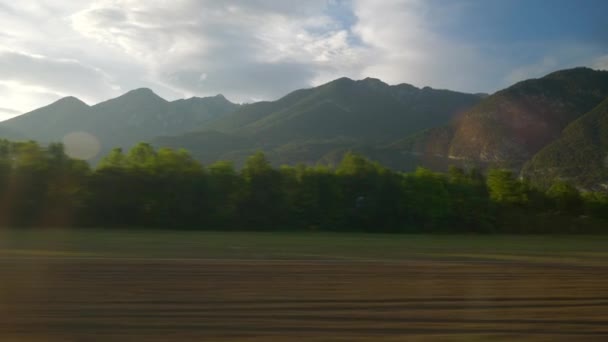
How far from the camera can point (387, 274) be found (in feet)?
37.7

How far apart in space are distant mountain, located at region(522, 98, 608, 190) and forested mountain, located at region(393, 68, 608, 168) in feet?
13.5

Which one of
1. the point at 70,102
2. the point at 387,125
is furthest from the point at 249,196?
the point at 70,102

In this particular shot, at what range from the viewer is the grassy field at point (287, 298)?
6.82m

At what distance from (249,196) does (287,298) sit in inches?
947

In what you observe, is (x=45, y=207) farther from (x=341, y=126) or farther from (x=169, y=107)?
(x=169, y=107)

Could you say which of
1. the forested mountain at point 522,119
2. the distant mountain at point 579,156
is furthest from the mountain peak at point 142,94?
the distant mountain at point 579,156

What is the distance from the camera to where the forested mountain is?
6577cm

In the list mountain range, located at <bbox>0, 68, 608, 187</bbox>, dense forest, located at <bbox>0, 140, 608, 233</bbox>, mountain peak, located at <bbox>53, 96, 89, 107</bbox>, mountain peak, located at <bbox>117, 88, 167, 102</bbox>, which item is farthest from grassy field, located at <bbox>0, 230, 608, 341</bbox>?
mountain peak, located at <bbox>117, 88, 167, 102</bbox>

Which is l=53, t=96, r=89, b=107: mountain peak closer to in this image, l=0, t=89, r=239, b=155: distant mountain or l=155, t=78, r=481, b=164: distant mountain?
l=0, t=89, r=239, b=155: distant mountain

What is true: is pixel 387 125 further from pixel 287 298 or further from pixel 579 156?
pixel 287 298

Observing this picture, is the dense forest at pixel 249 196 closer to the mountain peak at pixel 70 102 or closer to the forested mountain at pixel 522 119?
the forested mountain at pixel 522 119

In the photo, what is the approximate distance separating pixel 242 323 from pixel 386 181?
28.9 m

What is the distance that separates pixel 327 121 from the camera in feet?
382

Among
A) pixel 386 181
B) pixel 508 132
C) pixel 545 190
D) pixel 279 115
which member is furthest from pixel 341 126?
pixel 386 181
